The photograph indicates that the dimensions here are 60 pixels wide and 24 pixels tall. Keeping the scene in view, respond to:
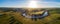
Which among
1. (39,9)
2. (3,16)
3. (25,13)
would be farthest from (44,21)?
(3,16)

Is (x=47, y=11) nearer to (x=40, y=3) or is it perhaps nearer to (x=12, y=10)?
(x=40, y=3)

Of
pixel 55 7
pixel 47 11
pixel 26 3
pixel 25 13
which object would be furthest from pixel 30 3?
pixel 55 7

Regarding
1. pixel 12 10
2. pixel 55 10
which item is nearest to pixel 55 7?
pixel 55 10

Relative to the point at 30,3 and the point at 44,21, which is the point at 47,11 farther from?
the point at 30,3

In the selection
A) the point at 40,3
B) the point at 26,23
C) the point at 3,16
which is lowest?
the point at 26,23

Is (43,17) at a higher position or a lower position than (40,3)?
lower

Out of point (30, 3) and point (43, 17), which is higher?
point (30, 3)
